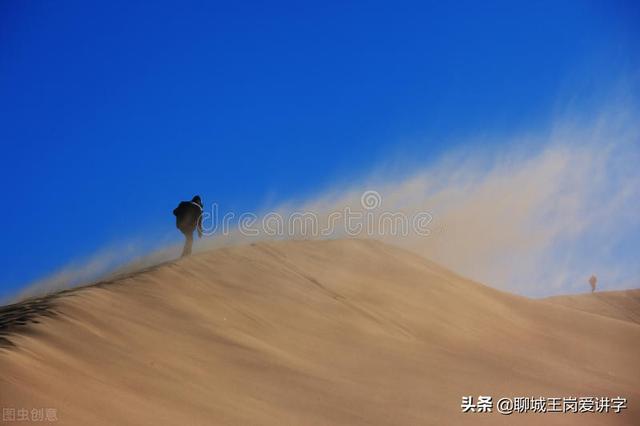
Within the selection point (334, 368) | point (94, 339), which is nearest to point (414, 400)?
point (334, 368)

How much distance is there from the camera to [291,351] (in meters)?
9.53

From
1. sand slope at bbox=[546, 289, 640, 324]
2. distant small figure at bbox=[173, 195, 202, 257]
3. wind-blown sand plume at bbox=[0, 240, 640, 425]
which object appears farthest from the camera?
sand slope at bbox=[546, 289, 640, 324]

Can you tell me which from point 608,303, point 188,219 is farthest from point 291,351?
point 608,303

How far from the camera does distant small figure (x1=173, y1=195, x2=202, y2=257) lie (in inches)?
573

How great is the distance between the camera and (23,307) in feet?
29.2

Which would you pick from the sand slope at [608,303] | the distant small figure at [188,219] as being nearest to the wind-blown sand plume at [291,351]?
the distant small figure at [188,219]

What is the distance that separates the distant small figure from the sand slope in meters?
23.2

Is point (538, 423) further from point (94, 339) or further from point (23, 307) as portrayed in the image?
point (23, 307)

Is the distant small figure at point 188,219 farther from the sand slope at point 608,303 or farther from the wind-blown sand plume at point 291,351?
the sand slope at point 608,303

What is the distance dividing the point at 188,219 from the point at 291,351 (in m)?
5.79

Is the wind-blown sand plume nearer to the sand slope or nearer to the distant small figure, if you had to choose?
the distant small figure

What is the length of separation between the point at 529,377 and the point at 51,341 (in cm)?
667

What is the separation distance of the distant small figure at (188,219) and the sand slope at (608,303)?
23.2 metres

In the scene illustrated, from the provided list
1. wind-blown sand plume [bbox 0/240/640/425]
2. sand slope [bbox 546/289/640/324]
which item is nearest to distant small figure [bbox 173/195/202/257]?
wind-blown sand plume [bbox 0/240/640/425]
